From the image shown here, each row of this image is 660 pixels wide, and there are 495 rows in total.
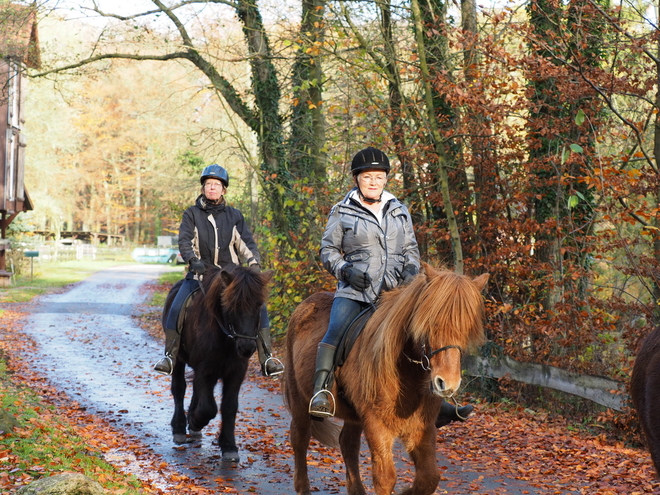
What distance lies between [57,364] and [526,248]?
8825 mm

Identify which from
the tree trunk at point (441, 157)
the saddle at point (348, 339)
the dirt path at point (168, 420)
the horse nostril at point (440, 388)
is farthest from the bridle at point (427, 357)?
the tree trunk at point (441, 157)

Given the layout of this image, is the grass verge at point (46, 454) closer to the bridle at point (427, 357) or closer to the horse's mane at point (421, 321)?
the horse's mane at point (421, 321)

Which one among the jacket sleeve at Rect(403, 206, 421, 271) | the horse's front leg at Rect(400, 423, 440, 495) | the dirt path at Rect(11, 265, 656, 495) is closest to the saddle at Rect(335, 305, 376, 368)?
the jacket sleeve at Rect(403, 206, 421, 271)

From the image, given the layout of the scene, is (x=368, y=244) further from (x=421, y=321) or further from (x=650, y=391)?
(x=650, y=391)

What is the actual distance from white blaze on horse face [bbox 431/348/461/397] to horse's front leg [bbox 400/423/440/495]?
77 centimetres

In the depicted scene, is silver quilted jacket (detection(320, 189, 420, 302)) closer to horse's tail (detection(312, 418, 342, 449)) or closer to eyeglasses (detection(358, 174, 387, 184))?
eyeglasses (detection(358, 174, 387, 184))

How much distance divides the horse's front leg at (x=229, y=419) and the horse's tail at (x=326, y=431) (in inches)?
59.5

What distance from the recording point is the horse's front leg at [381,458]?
4.95 m

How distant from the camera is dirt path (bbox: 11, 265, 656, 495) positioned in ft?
23.6

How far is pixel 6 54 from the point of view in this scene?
17844 mm

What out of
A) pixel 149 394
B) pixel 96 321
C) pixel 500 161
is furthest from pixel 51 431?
pixel 96 321

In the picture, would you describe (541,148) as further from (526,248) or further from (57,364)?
(57,364)

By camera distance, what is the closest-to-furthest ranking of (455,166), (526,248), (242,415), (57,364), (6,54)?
(242,415) → (526,248) → (455,166) → (57,364) → (6,54)

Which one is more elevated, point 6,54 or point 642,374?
→ point 6,54
